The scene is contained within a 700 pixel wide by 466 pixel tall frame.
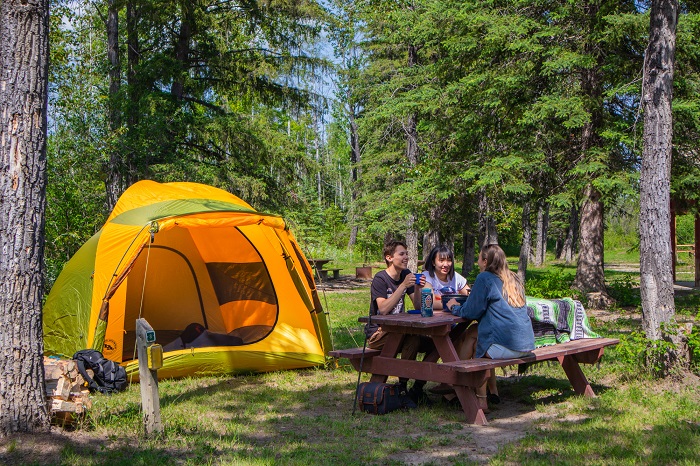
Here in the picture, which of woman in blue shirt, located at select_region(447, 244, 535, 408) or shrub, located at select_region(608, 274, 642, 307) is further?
shrub, located at select_region(608, 274, 642, 307)

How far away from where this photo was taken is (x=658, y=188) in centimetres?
672

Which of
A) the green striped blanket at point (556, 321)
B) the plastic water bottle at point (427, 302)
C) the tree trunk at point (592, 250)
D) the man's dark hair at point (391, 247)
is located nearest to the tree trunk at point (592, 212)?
the tree trunk at point (592, 250)

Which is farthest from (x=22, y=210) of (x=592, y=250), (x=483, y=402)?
(x=592, y=250)

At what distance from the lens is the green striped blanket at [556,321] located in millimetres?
6410

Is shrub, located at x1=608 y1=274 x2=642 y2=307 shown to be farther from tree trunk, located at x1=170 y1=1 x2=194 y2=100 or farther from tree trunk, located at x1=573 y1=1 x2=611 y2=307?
tree trunk, located at x1=170 y1=1 x2=194 y2=100

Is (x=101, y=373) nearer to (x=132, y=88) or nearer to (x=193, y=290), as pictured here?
(x=193, y=290)

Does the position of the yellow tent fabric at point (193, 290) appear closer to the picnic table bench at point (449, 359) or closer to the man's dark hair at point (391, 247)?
the man's dark hair at point (391, 247)

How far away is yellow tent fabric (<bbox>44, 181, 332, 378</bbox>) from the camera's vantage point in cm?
738

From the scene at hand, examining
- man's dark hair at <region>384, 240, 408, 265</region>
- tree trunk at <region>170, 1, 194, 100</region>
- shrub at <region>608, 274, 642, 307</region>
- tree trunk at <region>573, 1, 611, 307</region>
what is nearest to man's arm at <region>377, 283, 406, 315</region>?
man's dark hair at <region>384, 240, 408, 265</region>

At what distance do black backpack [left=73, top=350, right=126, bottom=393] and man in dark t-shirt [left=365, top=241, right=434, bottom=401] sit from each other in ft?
8.17

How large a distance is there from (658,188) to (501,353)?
246 centimetres

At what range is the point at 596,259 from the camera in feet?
44.1

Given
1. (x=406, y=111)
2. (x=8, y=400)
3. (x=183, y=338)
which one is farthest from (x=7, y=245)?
(x=406, y=111)

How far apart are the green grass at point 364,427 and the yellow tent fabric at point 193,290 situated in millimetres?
606
